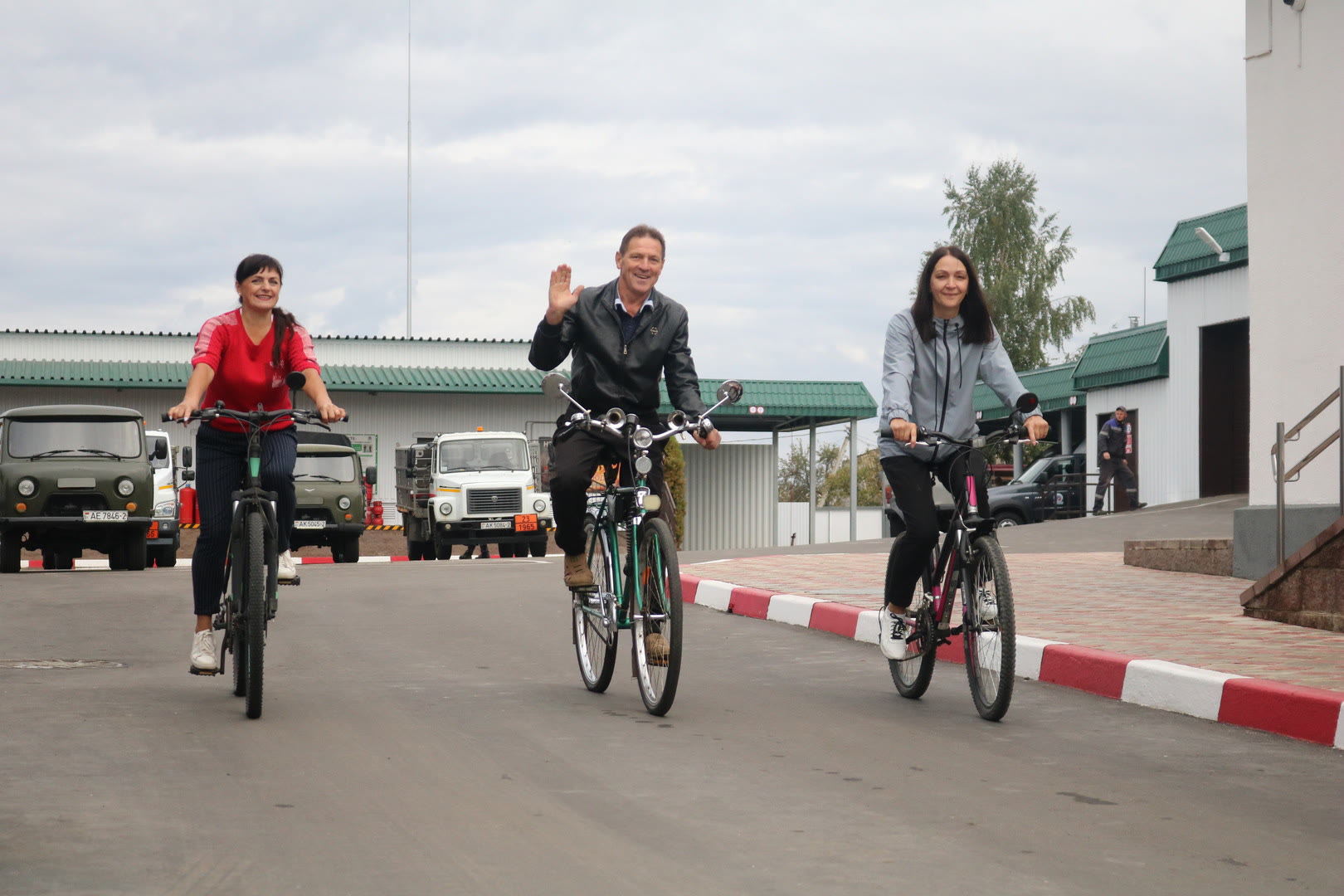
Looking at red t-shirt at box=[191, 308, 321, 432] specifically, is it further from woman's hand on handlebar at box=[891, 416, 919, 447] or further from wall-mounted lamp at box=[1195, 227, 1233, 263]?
wall-mounted lamp at box=[1195, 227, 1233, 263]

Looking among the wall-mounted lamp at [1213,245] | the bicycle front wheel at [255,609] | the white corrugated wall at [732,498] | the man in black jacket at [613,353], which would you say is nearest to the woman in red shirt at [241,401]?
the bicycle front wheel at [255,609]

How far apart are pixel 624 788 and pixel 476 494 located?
2262 centimetres

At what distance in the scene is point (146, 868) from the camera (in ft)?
13.1

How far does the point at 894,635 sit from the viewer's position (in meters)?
7.14

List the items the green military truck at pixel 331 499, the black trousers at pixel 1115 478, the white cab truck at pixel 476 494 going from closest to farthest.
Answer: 1. the green military truck at pixel 331 499
2. the white cab truck at pixel 476 494
3. the black trousers at pixel 1115 478

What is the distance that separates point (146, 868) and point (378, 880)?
61cm

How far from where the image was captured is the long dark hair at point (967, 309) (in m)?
7.02

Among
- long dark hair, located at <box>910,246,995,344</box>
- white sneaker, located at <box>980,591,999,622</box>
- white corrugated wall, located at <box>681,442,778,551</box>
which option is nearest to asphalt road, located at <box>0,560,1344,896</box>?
white sneaker, located at <box>980,591,999,622</box>

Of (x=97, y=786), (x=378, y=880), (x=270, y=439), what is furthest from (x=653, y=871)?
(x=270, y=439)

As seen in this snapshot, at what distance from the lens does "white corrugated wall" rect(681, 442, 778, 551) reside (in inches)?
1761

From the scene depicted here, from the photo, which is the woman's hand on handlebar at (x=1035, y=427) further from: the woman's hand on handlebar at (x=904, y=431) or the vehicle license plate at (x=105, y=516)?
the vehicle license plate at (x=105, y=516)

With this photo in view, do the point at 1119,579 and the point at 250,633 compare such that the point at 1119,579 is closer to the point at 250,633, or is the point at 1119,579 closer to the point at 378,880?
the point at 250,633

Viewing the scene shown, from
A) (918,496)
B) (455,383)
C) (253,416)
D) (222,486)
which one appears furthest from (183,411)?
(455,383)

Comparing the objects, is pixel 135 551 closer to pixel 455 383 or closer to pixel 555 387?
pixel 555 387
